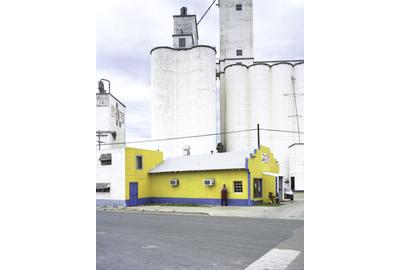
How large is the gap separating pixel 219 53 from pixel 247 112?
10.4 metres

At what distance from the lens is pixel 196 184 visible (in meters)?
21.1

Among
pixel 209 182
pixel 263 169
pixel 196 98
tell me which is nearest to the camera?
pixel 209 182

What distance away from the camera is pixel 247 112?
38.7 meters

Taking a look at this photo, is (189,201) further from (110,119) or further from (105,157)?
(110,119)

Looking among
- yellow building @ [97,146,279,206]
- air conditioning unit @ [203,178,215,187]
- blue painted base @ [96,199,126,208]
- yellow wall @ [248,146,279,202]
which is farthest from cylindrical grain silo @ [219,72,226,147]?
blue painted base @ [96,199,126,208]

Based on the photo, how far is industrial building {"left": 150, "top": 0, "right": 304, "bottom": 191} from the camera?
116 feet

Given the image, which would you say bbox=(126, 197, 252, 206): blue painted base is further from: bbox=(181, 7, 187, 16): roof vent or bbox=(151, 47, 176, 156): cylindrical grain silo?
bbox=(181, 7, 187, 16): roof vent

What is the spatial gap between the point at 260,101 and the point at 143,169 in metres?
20.5

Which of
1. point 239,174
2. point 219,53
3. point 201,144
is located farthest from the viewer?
point 219,53

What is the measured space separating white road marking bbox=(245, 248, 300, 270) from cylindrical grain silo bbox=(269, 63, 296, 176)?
1206 inches

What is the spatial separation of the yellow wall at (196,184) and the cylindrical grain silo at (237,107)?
16.6 metres

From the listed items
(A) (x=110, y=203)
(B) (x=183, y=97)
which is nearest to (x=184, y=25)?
(B) (x=183, y=97)

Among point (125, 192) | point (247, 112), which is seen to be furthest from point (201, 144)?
point (125, 192)
